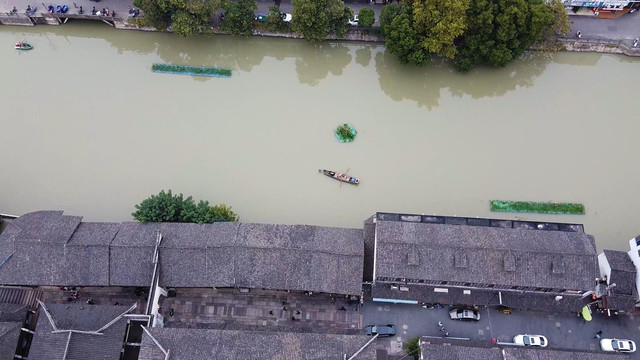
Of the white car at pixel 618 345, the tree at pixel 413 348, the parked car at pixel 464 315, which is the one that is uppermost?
the parked car at pixel 464 315

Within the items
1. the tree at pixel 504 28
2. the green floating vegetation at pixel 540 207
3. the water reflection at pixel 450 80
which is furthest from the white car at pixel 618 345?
the tree at pixel 504 28

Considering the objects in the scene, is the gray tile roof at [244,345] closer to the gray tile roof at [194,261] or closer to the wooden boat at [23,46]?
the gray tile roof at [194,261]

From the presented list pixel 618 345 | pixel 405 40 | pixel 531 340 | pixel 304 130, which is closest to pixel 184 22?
pixel 304 130

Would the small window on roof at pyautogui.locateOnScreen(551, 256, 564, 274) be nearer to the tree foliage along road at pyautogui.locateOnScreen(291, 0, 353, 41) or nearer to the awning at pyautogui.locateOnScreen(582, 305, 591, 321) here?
the awning at pyautogui.locateOnScreen(582, 305, 591, 321)

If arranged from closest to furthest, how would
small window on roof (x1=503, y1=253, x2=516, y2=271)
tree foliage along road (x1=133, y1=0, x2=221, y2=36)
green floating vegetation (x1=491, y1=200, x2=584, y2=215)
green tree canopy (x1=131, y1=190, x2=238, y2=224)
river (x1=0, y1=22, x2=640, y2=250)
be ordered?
1. small window on roof (x1=503, y1=253, x2=516, y2=271)
2. green tree canopy (x1=131, y1=190, x2=238, y2=224)
3. green floating vegetation (x1=491, y1=200, x2=584, y2=215)
4. river (x1=0, y1=22, x2=640, y2=250)
5. tree foliage along road (x1=133, y1=0, x2=221, y2=36)

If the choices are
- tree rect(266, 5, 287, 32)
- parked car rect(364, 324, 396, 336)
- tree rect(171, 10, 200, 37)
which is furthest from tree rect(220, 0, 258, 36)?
parked car rect(364, 324, 396, 336)

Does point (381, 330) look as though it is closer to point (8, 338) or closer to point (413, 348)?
point (413, 348)
